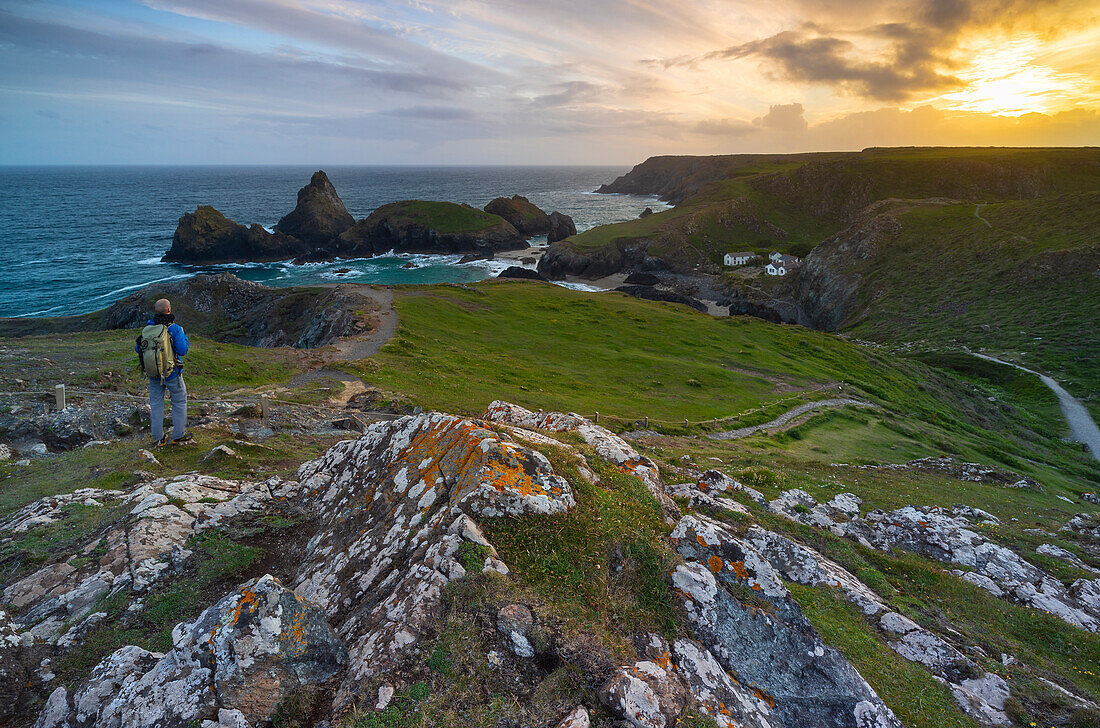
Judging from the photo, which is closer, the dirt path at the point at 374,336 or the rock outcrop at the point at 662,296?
the dirt path at the point at 374,336

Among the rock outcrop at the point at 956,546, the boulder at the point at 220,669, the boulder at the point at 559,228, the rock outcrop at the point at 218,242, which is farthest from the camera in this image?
the boulder at the point at 559,228

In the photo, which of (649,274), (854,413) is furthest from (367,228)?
(854,413)

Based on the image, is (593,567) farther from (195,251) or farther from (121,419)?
(195,251)

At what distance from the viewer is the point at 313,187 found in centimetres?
14162

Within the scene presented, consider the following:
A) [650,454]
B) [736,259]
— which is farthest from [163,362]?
[736,259]

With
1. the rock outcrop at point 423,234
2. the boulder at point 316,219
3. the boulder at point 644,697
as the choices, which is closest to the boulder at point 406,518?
the boulder at point 644,697

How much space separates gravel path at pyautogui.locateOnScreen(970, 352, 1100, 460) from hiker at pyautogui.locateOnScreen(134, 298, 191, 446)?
6075cm

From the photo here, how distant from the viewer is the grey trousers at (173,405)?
45.9 ft

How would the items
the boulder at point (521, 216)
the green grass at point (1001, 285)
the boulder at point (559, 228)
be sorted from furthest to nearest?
the boulder at point (521, 216) < the boulder at point (559, 228) < the green grass at point (1001, 285)

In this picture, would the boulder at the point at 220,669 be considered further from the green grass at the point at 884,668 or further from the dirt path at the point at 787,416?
the dirt path at the point at 787,416

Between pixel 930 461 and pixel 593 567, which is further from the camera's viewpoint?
pixel 930 461

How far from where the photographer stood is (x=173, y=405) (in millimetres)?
14211

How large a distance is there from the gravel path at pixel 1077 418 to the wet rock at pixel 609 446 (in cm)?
5048

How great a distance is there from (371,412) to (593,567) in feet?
61.4
